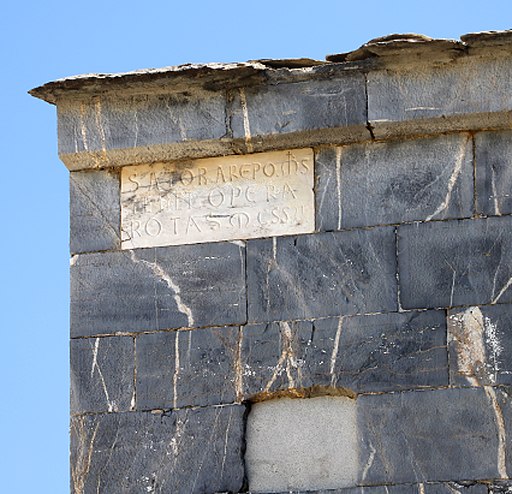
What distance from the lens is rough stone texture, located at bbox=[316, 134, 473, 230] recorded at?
10.2 meters

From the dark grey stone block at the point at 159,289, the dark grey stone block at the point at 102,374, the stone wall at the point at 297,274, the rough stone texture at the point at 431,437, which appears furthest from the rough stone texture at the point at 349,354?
the dark grey stone block at the point at 102,374

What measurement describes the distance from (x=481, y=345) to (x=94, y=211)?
251 cm

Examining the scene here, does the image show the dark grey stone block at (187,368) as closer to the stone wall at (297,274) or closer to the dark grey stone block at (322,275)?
the stone wall at (297,274)

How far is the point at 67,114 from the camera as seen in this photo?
10820 millimetres

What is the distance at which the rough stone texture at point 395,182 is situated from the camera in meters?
10.2

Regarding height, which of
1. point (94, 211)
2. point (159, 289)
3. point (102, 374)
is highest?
point (94, 211)

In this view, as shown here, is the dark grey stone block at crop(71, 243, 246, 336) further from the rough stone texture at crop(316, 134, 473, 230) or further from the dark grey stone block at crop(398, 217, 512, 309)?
the dark grey stone block at crop(398, 217, 512, 309)

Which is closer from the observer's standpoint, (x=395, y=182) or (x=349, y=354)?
(x=349, y=354)

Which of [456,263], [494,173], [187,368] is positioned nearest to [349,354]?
[456,263]

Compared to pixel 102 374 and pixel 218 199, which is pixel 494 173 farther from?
pixel 102 374

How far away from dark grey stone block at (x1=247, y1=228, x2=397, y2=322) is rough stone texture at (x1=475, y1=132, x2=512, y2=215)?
569 millimetres

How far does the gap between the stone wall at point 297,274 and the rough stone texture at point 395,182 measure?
0.01 m

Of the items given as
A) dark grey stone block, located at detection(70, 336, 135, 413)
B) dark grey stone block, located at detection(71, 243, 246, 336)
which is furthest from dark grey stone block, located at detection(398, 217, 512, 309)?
dark grey stone block, located at detection(70, 336, 135, 413)

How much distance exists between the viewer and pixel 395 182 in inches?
406
